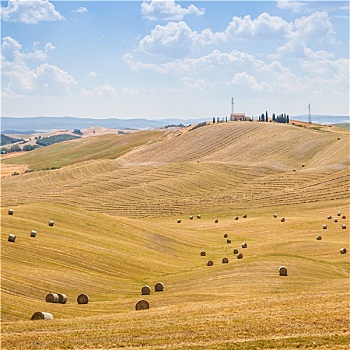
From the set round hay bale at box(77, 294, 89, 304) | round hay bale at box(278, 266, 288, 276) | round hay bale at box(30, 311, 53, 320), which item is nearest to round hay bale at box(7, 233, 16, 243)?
round hay bale at box(77, 294, 89, 304)

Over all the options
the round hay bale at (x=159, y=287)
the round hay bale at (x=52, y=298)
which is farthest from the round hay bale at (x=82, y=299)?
the round hay bale at (x=159, y=287)

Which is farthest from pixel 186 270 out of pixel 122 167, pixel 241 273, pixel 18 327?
pixel 122 167

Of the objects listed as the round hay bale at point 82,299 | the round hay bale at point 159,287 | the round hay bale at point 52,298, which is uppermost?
the round hay bale at point 52,298

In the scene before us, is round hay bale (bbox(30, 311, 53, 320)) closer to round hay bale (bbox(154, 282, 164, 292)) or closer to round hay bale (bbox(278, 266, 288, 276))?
round hay bale (bbox(154, 282, 164, 292))

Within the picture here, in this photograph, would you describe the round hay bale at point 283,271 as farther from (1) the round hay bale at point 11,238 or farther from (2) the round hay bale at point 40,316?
(2) the round hay bale at point 40,316

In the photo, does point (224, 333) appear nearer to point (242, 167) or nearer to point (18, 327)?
point (18, 327)

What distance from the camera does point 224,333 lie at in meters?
25.5

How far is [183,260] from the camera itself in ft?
202

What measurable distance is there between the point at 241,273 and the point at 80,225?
921 inches

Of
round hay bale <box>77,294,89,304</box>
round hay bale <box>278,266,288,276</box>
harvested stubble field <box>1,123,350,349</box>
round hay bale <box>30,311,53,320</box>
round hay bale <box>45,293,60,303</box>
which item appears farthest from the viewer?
round hay bale <box>278,266,288,276</box>

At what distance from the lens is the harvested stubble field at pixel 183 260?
85.3 ft

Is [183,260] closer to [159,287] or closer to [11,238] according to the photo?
[11,238]

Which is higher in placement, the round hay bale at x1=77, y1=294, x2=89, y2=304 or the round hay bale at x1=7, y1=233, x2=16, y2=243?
the round hay bale at x1=7, y1=233, x2=16, y2=243

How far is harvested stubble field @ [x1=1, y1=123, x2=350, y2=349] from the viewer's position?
26.0 m
